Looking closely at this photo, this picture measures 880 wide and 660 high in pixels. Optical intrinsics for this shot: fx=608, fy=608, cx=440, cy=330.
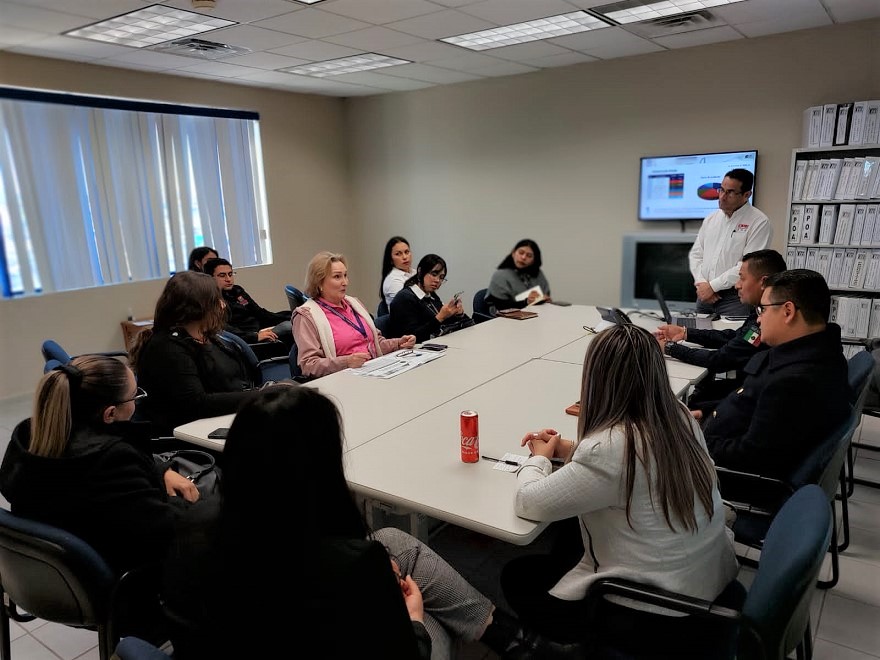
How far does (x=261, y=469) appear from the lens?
1.06 meters

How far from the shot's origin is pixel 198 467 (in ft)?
7.06

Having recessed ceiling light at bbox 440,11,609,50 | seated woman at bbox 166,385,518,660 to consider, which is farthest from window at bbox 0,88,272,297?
seated woman at bbox 166,385,518,660

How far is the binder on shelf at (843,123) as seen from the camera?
14.4 ft

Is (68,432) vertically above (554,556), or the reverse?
(68,432)

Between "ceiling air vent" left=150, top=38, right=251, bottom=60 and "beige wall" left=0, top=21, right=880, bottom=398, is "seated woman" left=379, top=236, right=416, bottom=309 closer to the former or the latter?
"ceiling air vent" left=150, top=38, right=251, bottom=60

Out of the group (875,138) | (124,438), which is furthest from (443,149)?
(124,438)

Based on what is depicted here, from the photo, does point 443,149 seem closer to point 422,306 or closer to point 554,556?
point 422,306

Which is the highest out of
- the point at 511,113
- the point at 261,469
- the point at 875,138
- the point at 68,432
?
the point at 511,113

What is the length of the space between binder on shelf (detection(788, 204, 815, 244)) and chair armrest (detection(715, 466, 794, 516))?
3.33 m

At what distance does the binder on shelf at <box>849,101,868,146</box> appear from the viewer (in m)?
4.32

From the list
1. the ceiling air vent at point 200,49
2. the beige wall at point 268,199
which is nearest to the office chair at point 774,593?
the ceiling air vent at point 200,49

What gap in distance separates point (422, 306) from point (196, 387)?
1.73 metres

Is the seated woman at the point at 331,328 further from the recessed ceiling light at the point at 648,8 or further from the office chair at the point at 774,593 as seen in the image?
the recessed ceiling light at the point at 648,8

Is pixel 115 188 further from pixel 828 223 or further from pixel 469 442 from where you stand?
pixel 828 223
